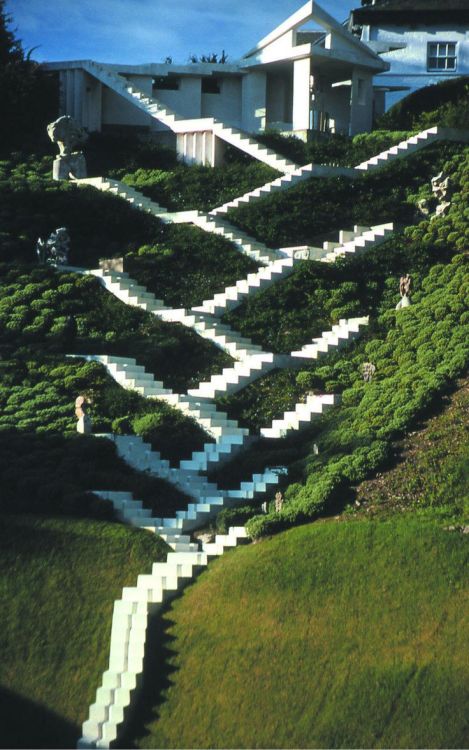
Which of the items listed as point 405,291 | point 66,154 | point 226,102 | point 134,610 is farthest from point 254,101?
point 134,610

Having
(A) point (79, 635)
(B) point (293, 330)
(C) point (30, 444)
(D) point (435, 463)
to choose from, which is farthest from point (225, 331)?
(A) point (79, 635)

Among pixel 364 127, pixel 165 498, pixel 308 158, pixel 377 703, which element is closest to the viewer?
pixel 377 703

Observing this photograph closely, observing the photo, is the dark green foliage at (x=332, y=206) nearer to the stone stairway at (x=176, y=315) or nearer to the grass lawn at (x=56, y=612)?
the stone stairway at (x=176, y=315)

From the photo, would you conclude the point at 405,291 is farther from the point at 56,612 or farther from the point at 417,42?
the point at 417,42

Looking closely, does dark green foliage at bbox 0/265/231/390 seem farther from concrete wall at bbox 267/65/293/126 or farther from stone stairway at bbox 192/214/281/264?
concrete wall at bbox 267/65/293/126

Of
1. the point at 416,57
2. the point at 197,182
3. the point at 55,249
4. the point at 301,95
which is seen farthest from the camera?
the point at 416,57

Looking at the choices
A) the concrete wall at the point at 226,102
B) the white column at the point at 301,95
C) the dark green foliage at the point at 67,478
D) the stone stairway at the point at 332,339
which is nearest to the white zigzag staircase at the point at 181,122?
the concrete wall at the point at 226,102

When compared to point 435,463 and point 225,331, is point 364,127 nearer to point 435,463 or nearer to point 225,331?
point 225,331
